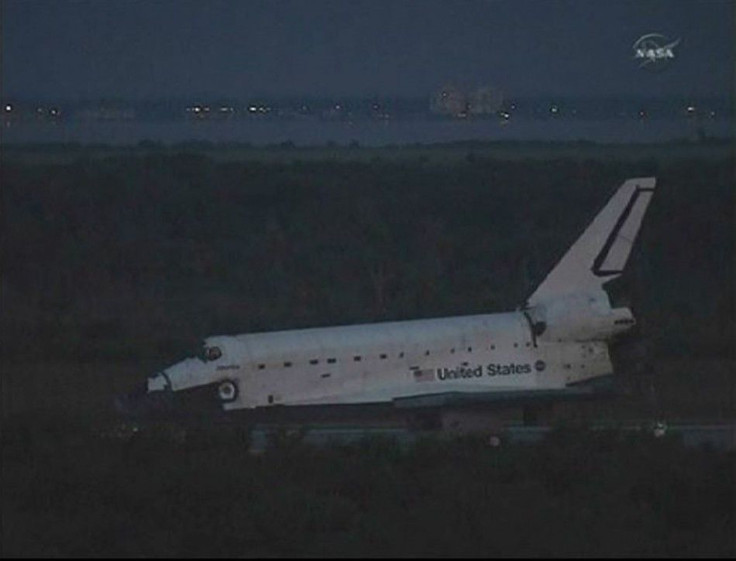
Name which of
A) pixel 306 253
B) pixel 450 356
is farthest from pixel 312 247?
pixel 450 356

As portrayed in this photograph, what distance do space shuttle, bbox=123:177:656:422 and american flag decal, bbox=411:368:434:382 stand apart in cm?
1

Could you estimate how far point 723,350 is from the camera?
25.9 metres

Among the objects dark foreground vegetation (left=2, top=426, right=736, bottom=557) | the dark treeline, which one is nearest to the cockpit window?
the dark treeline

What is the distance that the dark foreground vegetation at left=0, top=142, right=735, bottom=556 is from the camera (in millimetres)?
11336

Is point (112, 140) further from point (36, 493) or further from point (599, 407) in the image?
point (36, 493)

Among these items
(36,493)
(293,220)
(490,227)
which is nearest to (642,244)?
(490,227)

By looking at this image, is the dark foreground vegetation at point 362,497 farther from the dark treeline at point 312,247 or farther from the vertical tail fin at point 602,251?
the dark treeline at point 312,247

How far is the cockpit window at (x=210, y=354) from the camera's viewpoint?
20.4 m

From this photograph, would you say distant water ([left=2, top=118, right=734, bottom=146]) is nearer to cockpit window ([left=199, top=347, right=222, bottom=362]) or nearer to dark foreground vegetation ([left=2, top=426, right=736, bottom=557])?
cockpit window ([left=199, top=347, right=222, bottom=362])

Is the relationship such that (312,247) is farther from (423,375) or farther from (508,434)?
(508,434)

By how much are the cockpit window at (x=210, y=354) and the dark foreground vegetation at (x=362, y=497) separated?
162 inches

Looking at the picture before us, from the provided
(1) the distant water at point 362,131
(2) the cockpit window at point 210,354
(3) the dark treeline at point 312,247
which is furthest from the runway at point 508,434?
(1) the distant water at point 362,131

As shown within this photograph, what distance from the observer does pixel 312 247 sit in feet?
139

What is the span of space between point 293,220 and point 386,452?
33.1 meters
